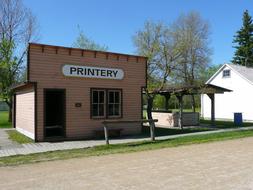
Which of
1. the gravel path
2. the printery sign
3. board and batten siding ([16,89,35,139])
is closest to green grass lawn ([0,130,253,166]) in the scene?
the gravel path

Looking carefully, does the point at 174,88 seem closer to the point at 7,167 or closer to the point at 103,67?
the point at 103,67

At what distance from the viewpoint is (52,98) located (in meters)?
18.0

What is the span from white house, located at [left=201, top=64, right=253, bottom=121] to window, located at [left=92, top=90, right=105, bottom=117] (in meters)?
18.4

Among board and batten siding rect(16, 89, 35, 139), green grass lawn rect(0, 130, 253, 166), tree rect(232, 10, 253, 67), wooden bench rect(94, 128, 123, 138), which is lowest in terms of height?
green grass lawn rect(0, 130, 253, 166)

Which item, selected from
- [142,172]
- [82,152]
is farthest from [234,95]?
[142,172]

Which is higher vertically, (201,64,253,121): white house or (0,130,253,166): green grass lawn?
(201,64,253,121): white house

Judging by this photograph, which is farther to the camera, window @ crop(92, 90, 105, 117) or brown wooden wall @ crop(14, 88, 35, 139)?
window @ crop(92, 90, 105, 117)

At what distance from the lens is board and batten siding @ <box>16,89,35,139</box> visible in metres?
15.5

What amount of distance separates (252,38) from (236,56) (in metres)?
3.73

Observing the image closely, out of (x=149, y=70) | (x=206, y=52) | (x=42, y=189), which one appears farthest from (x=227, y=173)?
(x=206, y=52)

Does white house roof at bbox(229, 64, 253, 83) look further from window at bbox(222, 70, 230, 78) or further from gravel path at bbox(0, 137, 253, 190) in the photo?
gravel path at bbox(0, 137, 253, 190)

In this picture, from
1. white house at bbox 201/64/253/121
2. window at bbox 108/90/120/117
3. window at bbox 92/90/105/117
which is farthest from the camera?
white house at bbox 201/64/253/121

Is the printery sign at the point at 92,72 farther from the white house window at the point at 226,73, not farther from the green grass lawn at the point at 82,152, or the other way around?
the white house window at the point at 226,73

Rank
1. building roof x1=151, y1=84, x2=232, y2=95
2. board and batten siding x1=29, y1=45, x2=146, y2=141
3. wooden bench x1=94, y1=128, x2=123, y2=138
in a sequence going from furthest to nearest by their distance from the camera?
1. building roof x1=151, y1=84, x2=232, y2=95
2. wooden bench x1=94, y1=128, x2=123, y2=138
3. board and batten siding x1=29, y1=45, x2=146, y2=141
